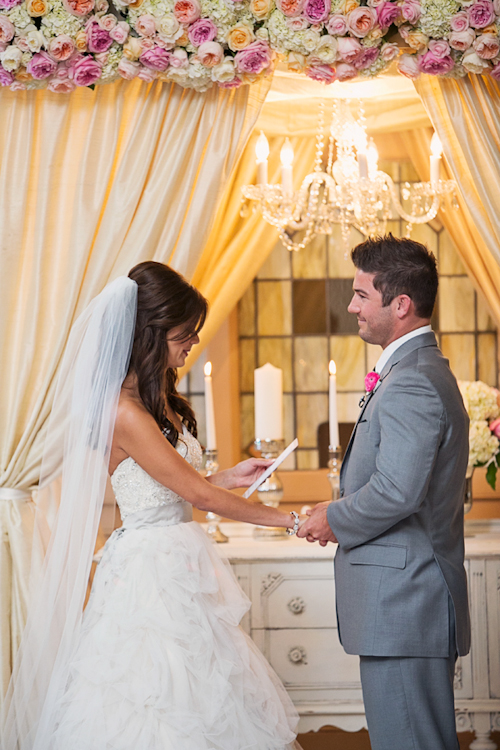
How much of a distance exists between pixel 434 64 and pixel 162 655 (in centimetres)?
192

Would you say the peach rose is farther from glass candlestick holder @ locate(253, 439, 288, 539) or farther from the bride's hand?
glass candlestick holder @ locate(253, 439, 288, 539)

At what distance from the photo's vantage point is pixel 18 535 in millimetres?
2510

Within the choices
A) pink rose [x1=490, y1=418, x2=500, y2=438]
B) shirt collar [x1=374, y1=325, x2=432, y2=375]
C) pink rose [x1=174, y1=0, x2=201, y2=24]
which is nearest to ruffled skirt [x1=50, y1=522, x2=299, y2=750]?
shirt collar [x1=374, y1=325, x2=432, y2=375]

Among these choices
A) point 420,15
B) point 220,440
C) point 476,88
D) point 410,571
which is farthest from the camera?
point 220,440

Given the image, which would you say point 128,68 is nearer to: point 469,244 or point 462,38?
point 462,38

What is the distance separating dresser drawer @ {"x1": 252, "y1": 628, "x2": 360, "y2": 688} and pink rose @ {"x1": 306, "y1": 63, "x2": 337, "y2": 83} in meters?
1.95

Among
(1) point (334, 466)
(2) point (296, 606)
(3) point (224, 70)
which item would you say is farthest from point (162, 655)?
(3) point (224, 70)

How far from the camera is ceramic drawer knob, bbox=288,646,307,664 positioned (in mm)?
2809

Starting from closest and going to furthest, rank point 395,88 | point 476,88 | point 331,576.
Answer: point 476,88 → point 331,576 → point 395,88

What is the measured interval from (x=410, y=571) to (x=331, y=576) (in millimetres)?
932

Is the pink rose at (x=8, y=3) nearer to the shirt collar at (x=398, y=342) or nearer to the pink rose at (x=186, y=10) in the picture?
the pink rose at (x=186, y=10)

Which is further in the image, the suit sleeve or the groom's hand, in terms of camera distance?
the groom's hand

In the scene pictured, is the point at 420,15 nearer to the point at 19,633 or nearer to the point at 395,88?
the point at 395,88

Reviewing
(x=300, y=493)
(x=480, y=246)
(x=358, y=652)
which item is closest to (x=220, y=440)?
(x=300, y=493)
